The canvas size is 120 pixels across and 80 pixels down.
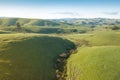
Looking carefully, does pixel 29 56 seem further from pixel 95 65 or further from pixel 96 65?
pixel 96 65

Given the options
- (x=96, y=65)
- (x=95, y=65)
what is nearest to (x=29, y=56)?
(x=95, y=65)

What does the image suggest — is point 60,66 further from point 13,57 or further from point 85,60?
point 13,57

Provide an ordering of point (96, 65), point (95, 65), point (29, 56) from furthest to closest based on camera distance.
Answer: point (29, 56) < point (95, 65) < point (96, 65)

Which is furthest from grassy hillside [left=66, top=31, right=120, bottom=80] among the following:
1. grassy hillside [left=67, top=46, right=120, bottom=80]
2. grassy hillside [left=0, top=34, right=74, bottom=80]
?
grassy hillside [left=0, top=34, right=74, bottom=80]

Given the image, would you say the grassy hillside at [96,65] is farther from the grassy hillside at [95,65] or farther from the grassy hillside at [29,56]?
the grassy hillside at [29,56]

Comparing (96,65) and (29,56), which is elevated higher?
(29,56)

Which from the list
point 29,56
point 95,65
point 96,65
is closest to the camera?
point 96,65

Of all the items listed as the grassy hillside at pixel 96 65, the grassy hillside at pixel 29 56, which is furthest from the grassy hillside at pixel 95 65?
the grassy hillside at pixel 29 56
